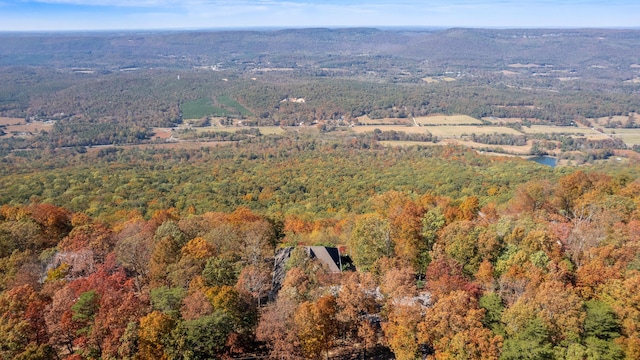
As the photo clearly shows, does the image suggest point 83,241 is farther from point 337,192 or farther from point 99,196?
point 337,192

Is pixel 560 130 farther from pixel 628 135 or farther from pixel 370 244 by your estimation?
pixel 370 244

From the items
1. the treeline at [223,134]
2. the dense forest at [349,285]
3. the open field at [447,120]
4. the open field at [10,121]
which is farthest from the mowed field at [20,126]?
the open field at [447,120]

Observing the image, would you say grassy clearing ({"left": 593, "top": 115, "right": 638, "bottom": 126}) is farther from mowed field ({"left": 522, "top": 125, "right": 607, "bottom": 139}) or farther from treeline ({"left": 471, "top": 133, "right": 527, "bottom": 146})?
treeline ({"left": 471, "top": 133, "right": 527, "bottom": 146})

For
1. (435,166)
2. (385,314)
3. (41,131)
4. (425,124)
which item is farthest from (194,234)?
(41,131)

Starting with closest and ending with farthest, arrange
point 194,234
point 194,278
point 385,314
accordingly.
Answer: point 385,314, point 194,278, point 194,234

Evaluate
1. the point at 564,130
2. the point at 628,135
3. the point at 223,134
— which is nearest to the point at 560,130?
the point at 564,130

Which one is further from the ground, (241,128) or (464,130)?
(241,128)

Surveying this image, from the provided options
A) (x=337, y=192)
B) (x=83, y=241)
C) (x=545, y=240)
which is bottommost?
(x=337, y=192)

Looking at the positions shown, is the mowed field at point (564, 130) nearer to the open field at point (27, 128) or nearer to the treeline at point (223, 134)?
the treeline at point (223, 134)
